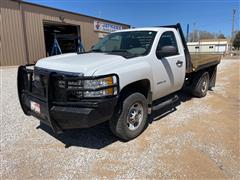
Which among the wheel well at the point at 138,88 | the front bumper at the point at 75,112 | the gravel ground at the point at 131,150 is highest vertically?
the wheel well at the point at 138,88

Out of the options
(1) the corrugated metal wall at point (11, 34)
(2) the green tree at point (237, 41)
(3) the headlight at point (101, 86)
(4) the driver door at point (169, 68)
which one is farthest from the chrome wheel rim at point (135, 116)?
(2) the green tree at point (237, 41)

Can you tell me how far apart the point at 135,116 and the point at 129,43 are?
1622 millimetres

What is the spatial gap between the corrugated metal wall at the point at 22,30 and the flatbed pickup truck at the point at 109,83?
1155 centimetres

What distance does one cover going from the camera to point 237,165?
2.84 meters

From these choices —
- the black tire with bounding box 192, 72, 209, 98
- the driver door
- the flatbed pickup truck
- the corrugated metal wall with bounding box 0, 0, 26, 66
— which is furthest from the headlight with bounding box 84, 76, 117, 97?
the corrugated metal wall with bounding box 0, 0, 26, 66

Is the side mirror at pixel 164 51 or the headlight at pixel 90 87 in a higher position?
the side mirror at pixel 164 51

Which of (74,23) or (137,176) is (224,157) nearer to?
(137,176)

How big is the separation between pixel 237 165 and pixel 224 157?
231 millimetres

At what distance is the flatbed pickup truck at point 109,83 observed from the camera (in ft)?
9.27

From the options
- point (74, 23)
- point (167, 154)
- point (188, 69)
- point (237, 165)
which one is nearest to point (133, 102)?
point (167, 154)

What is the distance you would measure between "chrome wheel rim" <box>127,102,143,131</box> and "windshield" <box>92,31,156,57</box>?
985mm

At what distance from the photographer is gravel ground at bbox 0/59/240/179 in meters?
2.75

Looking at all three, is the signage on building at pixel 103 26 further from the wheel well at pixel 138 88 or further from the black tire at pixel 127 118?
the black tire at pixel 127 118

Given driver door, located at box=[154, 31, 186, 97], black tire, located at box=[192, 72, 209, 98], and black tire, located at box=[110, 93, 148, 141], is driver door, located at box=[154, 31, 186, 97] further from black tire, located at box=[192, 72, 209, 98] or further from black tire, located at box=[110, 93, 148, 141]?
black tire, located at box=[192, 72, 209, 98]
